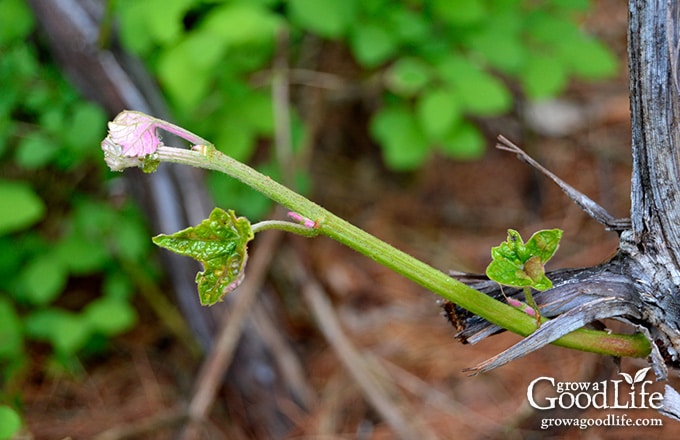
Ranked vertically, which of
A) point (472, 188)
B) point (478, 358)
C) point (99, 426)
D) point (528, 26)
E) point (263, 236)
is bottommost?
point (99, 426)

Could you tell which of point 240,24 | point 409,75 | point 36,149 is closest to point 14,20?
point 36,149

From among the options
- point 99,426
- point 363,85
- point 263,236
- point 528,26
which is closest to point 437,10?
point 528,26

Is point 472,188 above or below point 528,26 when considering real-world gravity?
below

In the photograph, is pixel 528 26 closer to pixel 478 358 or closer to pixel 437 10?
pixel 437 10

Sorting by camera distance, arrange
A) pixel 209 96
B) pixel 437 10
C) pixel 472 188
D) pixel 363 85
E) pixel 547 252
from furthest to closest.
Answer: pixel 472 188, pixel 363 85, pixel 209 96, pixel 437 10, pixel 547 252

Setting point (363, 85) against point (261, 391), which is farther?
point (363, 85)

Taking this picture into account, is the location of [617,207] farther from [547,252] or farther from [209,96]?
[547,252]

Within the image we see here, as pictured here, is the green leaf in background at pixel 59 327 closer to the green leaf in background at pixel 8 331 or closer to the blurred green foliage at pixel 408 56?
the green leaf in background at pixel 8 331

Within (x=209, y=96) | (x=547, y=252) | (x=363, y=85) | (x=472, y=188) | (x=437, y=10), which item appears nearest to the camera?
(x=547, y=252)
